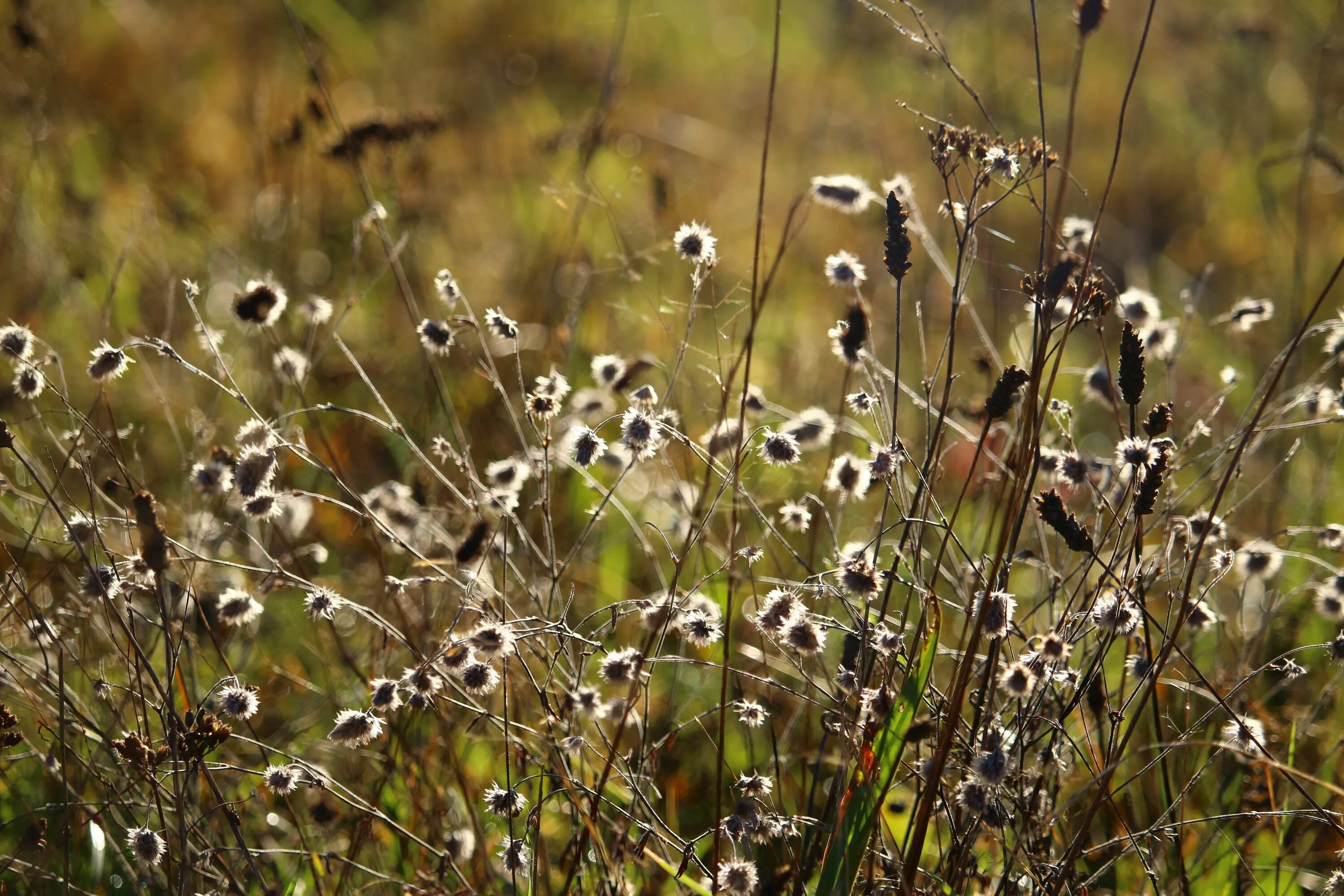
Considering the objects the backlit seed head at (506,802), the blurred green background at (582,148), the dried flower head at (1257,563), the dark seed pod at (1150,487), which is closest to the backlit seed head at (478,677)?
the backlit seed head at (506,802)

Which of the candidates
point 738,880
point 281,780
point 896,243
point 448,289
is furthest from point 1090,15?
point 281,780

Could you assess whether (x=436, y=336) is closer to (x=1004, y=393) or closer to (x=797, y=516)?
(x=797, y=516)

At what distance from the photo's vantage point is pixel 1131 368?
135 cm

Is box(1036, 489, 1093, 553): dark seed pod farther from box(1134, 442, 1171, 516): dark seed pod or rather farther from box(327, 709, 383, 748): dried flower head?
box(327, 709, 383, 748): dried flower head

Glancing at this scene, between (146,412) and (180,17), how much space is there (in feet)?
11.5

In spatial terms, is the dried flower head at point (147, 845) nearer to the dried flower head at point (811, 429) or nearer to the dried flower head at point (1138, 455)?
the dried flower head at point (811, 429)

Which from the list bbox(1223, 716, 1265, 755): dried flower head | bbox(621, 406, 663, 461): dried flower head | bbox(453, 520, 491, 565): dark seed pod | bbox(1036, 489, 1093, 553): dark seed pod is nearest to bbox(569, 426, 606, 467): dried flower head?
bbox(621, 406, 663, 461): dried flower head

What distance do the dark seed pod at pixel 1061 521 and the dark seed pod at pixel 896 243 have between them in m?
0.32

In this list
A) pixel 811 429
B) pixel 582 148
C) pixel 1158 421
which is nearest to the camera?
pixel 1158 421

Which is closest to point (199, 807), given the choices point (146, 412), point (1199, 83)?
point (146, 412)

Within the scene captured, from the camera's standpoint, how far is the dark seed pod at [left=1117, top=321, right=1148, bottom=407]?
52.9 inches

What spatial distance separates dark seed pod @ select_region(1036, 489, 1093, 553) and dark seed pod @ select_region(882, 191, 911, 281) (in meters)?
0.32

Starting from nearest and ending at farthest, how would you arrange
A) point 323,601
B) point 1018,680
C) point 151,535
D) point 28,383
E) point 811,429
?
point 151,535
point 1018,680
point 323,601
point 28,383
point 811,429

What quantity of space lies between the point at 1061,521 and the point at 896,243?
39 cm
